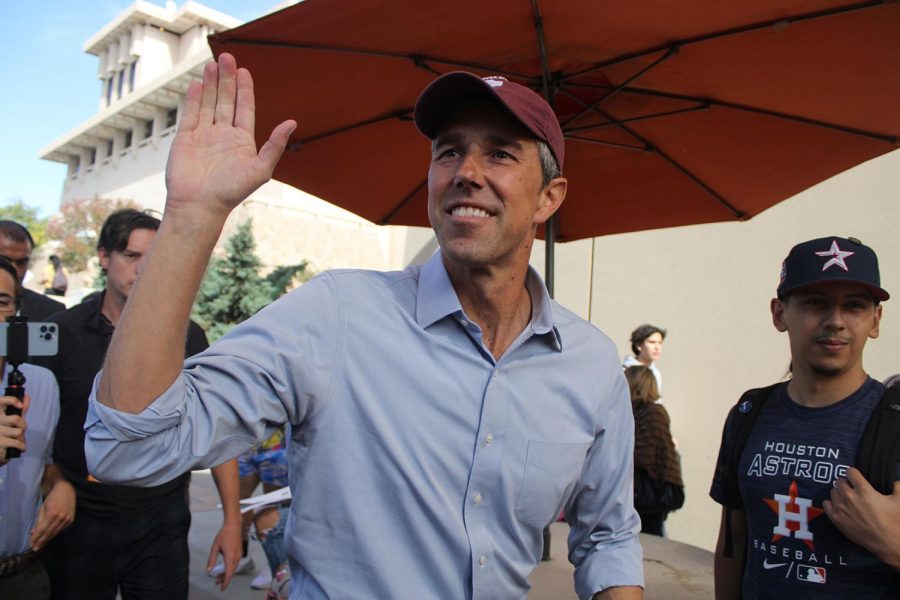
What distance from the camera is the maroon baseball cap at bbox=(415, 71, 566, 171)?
1.68 m

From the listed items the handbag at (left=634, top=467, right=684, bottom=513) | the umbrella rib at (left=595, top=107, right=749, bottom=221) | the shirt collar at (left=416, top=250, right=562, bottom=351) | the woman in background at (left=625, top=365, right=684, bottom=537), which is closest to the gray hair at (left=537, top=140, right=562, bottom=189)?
the shirt collar at (left=416, top=250, right=562, bottom=351)

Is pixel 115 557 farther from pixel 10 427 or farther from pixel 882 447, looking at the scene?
pixel 882 447

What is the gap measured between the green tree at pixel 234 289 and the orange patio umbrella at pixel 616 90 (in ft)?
44.8

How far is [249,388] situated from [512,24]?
7.01ft

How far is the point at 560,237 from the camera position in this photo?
4.71 m

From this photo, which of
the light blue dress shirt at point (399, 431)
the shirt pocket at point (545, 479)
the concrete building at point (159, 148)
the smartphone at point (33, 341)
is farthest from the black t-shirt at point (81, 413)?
the concrete building at point (159, 148)

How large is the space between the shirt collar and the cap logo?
1106 millimetres

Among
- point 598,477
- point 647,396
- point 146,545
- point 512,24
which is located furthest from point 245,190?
point 647,396

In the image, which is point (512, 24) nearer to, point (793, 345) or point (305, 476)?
point (793, 345)

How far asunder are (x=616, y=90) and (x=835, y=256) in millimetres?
1511

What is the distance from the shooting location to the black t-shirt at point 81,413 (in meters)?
2.98

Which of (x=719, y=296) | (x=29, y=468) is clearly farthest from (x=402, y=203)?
(x=719, y=296)

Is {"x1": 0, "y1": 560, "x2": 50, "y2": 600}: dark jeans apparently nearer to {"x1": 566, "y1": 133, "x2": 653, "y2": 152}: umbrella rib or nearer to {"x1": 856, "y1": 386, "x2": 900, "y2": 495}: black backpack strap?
{"x1": 856, "y1": 386, "x2": 900, "y2": 495}: black backpack strap

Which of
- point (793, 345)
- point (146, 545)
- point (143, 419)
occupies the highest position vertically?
point (793, 345)
